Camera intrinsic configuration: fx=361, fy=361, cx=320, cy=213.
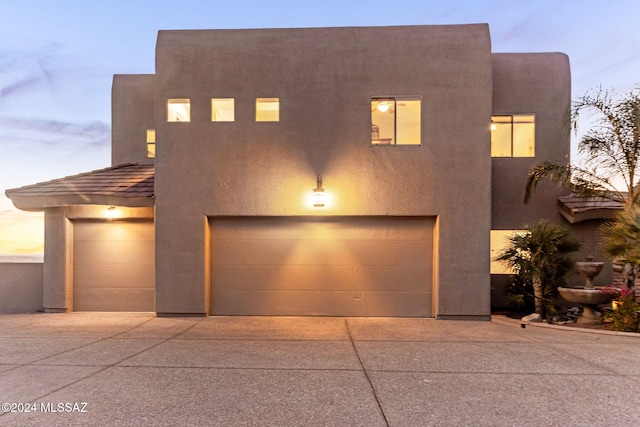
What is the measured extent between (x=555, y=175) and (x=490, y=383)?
19.0ft

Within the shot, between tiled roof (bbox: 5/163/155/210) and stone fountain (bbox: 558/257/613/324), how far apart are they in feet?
30.7

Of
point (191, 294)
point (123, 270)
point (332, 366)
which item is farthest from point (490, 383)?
point (123, 270)

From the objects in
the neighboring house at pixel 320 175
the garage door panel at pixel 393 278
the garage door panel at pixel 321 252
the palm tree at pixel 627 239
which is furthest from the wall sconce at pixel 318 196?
the palm tree at pixel 627 239

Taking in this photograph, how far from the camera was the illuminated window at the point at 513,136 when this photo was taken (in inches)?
375

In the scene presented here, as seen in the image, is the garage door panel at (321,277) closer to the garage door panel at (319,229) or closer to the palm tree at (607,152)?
the garage door panel at (319,229)

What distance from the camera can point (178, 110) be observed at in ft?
27.6

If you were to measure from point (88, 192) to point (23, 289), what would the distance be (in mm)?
3330

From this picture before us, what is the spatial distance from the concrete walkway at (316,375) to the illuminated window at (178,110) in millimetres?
4573

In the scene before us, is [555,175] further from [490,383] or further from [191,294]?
[191,294]

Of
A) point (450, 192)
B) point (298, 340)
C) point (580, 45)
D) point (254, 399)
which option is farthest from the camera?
point (580, 45)

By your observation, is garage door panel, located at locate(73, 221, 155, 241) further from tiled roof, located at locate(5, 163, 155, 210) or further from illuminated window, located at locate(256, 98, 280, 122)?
illuminated window, located at locate(256, 98, 280, 122)

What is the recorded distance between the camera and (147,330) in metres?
6.94

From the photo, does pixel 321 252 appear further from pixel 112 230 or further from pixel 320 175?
pixel 112 230

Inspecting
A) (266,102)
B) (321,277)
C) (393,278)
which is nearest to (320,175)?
(266,102)
